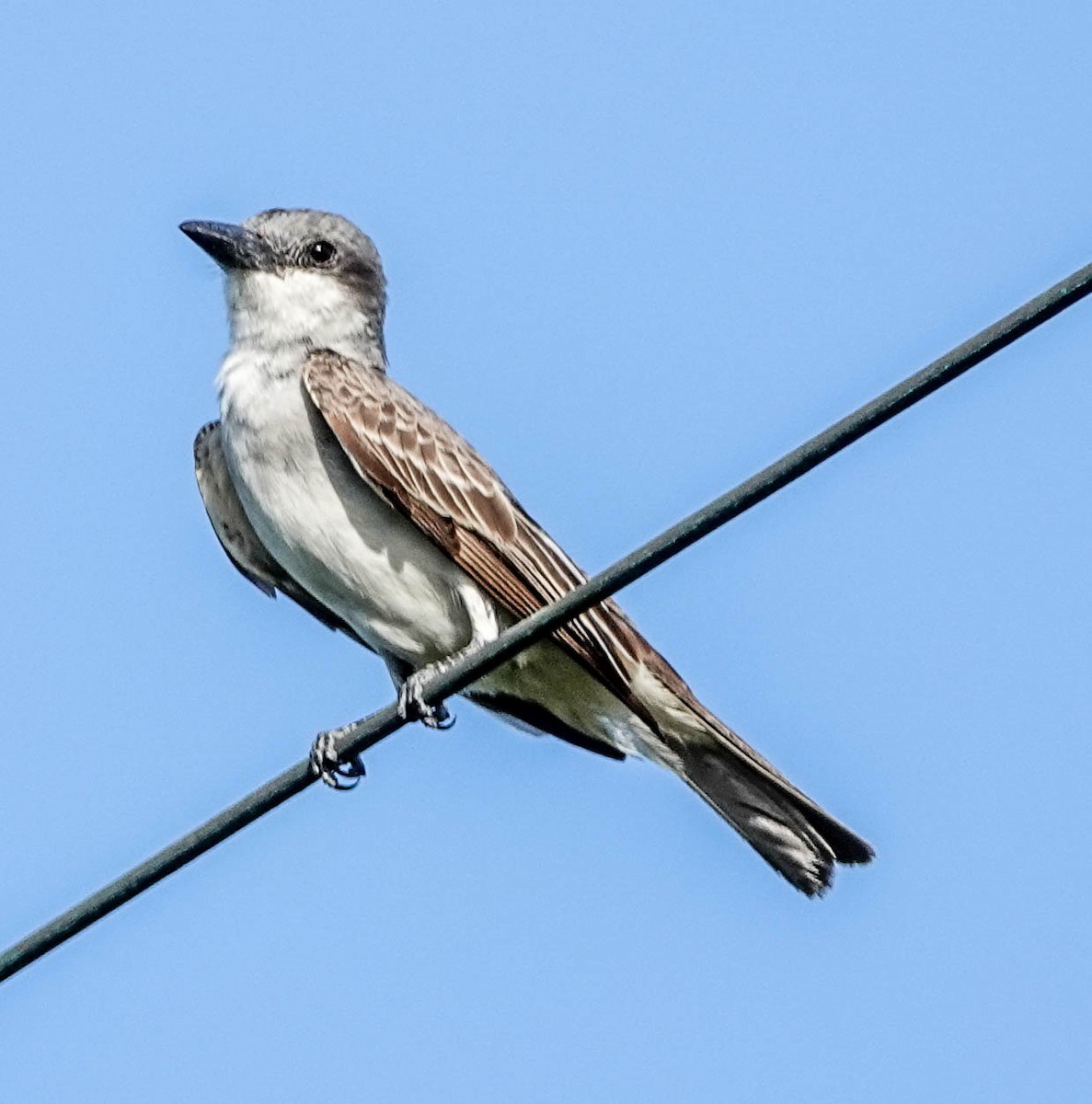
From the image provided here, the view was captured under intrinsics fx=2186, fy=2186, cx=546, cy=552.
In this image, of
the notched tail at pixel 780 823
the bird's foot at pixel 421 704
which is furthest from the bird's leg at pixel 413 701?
the notched tail at pixel 780 823

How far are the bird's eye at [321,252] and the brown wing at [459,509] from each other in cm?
116

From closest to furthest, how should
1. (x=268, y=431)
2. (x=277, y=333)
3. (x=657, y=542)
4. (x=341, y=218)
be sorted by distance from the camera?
(x=657, y=542) < (x=268, y=431) < (x=277, y=333) < (x=341, y=218)

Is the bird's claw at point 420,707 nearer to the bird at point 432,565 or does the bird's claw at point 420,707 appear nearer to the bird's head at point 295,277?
the bird at point 432,565

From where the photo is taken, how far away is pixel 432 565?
30.4 feet

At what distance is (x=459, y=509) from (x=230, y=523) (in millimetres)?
1174

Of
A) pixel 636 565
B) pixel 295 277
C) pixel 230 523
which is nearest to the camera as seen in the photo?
pixel 636 565

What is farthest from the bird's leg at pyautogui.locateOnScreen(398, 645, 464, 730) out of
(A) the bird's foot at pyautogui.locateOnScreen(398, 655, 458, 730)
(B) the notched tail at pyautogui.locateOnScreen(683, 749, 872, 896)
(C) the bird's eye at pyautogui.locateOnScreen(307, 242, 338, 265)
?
(C) the bird's eye at pyautogui.locateOnScreen(307, 242, 338, 265)

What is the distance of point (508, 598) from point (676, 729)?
3.35 feet

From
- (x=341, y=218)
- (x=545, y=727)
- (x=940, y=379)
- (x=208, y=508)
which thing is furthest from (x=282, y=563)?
(x=940, y=379)

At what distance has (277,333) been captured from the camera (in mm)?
9930

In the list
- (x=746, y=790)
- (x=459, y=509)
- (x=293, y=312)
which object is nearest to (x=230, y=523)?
(x=293, y=312)

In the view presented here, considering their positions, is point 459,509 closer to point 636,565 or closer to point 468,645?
point 468,645

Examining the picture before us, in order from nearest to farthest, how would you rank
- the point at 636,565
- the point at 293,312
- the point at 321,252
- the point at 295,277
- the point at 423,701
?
1. the point at 636,565
2. the point at 423,701
3. the point at 293,312
4. the point at 295,277
5. the point at 321,252

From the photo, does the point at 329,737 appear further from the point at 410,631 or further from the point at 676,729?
the point at 676,729
